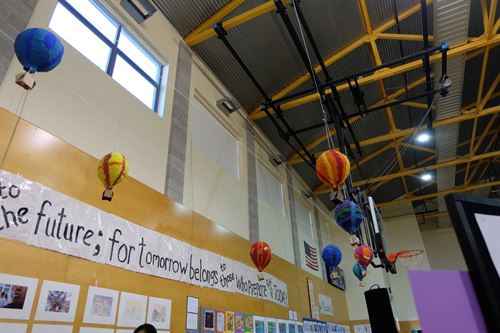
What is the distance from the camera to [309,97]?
25.0 ft

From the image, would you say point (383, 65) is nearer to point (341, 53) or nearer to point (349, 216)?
point (341, 53)

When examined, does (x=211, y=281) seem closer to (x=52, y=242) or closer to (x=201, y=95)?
(x=52, y=242)

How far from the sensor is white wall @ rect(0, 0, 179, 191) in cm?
343

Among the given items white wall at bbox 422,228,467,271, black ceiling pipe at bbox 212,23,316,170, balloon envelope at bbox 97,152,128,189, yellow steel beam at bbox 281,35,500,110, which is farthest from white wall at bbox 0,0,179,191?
white wall at bbox 422,228,467,271

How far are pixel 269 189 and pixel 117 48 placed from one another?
5.20 meters

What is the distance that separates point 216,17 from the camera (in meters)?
6.36

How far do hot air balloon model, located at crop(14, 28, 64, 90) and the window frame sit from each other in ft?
6.42

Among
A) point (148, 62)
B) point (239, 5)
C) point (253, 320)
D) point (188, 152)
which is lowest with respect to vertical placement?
point (253, 320)

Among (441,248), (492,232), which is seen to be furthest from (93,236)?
(441,248)

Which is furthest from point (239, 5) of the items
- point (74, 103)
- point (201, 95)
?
point (74, 103)

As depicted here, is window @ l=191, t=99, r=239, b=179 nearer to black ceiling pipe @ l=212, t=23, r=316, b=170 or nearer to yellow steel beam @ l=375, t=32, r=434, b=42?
black ceiling pipe @ l=212, t=23, r=316, b=170

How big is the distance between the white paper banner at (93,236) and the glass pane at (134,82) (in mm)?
2032

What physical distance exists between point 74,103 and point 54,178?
37.7 inches

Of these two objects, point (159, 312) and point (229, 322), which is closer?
point (159, 312)
